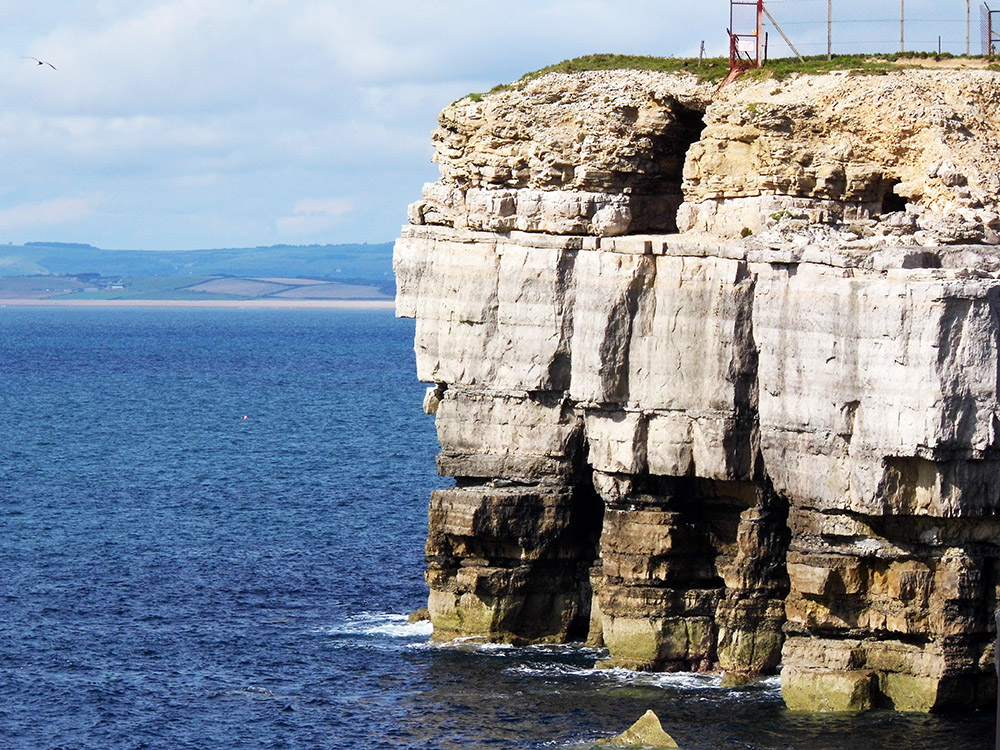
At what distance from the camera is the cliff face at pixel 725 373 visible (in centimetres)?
4900

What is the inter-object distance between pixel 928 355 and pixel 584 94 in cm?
1754

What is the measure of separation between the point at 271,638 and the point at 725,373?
57.4 feet

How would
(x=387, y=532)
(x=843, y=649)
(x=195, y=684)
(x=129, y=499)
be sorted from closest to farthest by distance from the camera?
(x=843, y=649), (x=195, y=684), (x=387, y=532), (x=129, y=499)

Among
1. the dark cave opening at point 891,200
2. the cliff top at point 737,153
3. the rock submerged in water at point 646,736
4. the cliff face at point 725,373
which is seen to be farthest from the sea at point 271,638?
→ the dark cave opening at point 891,200

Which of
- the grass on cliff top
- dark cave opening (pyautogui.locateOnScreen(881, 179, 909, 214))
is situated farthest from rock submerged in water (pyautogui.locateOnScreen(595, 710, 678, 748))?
the grass on cliff top

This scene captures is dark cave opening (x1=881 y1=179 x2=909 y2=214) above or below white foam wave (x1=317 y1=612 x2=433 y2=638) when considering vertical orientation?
above

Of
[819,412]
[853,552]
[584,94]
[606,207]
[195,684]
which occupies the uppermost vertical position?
[584,94]

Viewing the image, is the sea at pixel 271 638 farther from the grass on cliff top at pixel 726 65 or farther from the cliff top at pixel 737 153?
the grass on cliff top at pixel 726 65

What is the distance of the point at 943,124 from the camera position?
53594mm

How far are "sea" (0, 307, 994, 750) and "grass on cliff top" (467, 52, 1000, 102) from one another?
18522 millimetres

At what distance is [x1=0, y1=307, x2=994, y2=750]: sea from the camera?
50.1 m

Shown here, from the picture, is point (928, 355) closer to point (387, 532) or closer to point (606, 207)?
point (606, 207)

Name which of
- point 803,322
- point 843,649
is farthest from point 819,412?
point 843,649

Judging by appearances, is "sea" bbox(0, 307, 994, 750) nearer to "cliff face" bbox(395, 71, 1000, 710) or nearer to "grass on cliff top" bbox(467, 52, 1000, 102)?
"cliff face" bbox(395, 71, 1000, 710)
